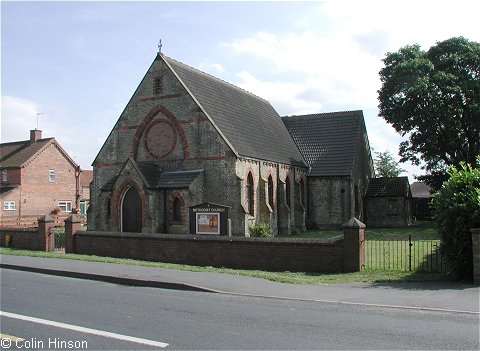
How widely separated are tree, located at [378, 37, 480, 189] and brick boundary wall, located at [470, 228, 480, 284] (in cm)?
2265

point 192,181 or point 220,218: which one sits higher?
point 192,181

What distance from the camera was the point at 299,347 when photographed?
23.9 ft

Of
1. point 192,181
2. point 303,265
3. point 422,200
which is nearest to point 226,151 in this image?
point 192,181

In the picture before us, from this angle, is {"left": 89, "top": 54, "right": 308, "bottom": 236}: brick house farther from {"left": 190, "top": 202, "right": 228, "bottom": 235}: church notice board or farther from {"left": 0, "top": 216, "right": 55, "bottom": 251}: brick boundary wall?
{"left": 190, "top": 202, "right": 228, "bottom": 235}: church notice board

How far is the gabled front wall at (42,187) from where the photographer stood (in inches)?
1813

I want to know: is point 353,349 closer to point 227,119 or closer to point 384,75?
point 227,119

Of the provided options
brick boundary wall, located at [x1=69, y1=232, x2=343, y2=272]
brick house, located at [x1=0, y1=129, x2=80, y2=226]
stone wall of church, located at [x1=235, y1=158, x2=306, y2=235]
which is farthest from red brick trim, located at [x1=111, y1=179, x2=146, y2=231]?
brick house, located at [x1=0, y1=129, x2=80, y2=226]

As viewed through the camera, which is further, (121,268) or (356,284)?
(121,268)

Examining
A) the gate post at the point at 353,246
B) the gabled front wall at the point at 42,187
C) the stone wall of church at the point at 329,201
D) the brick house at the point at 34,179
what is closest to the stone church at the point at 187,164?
the stone wall of church at the point at 329,201

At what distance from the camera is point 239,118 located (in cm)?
3061

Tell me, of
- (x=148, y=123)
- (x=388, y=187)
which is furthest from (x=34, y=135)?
(x=388, y=187)

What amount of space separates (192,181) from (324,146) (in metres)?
14.4

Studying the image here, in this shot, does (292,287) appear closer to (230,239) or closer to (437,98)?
(230,239)

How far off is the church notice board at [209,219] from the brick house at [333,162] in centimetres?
1554
